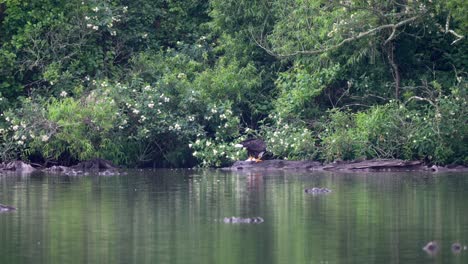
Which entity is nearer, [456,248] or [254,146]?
[456,248]

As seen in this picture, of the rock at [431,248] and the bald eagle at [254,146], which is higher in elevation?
the bald eagle at [254,146]

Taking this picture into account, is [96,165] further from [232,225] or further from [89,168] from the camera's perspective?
[232,225]

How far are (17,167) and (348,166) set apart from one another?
28.9 feet

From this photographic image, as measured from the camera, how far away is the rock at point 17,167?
30186mm

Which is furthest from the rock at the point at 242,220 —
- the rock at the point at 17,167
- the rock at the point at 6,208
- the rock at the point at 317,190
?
the rock at the point at 17,167

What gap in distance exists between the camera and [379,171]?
2880 centimetres

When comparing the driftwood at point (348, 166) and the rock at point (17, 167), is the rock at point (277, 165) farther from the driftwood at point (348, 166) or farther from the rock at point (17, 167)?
the rock at point (17, 167)

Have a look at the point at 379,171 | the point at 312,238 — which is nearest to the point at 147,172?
the point at 379,171

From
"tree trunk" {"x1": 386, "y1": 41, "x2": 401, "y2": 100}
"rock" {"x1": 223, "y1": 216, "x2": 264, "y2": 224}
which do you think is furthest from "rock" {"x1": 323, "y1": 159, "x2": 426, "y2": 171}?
"rock" {"x1": 223, "y1": 216, "x2": 264, "y2": 224}

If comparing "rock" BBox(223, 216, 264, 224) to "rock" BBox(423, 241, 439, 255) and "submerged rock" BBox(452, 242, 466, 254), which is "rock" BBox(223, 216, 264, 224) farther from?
"submerged rock" BBox(452, 242, 466, 254)

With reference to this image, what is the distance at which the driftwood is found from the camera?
29.1m

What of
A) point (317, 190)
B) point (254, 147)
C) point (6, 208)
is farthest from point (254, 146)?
point (6, 208)

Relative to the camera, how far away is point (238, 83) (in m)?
33.0

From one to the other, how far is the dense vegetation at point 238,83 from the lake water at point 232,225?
464 cm
